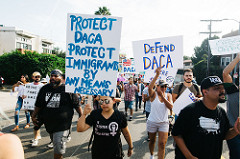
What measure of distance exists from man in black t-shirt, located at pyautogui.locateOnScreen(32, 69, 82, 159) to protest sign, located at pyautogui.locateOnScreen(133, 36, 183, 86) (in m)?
1.71

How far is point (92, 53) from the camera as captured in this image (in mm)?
2621

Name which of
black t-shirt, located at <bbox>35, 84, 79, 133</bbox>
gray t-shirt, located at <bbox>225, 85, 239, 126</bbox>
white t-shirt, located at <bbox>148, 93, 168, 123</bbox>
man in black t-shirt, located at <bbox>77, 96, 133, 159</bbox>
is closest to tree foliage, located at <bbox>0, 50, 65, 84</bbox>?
black t-shirt, located at <bbox>35, 84, 79, 133</bbox>

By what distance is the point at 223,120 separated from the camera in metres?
2.14

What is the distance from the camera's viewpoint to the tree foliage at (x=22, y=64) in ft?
72.8

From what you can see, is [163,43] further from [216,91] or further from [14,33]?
[14,33]

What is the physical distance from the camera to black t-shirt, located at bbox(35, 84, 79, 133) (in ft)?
10.6

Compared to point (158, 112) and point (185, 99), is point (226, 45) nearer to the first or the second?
point (185, 99)

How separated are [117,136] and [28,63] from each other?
23283 millimetres

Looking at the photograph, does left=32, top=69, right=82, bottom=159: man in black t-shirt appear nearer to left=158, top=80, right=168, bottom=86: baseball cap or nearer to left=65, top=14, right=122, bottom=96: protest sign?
left=65, top=14, right=122, bottom=96: protest sign

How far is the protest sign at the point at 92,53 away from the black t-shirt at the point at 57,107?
85cm

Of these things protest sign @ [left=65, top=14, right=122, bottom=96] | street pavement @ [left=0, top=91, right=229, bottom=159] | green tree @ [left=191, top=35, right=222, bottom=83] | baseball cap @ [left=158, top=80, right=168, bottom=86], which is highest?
green tree @ [left=191, top=35, right=222, bottom=83]

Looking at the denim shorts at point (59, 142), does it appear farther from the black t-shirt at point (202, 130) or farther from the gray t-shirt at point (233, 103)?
the gray t-shirt at point (233, 103)

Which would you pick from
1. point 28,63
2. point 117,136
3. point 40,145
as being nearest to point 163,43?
point 117,136

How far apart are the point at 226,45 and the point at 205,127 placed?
10.6 feet
